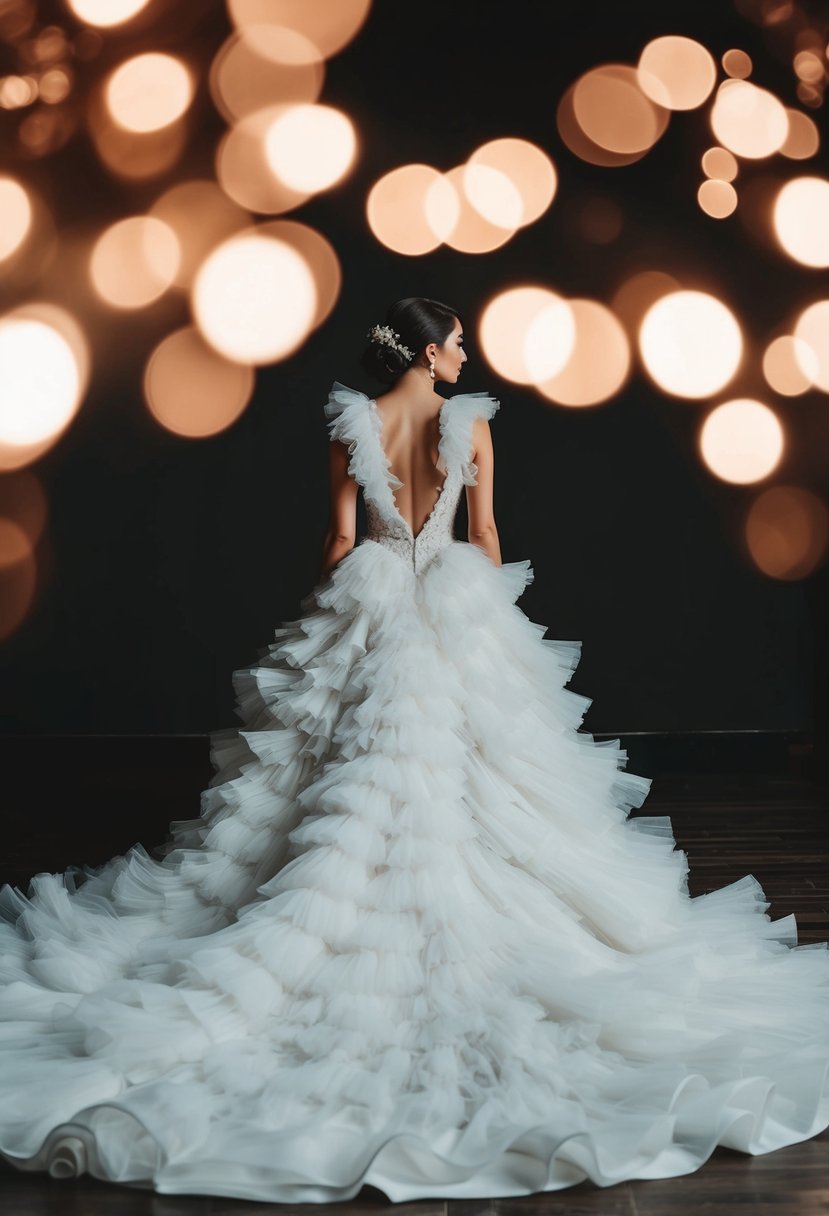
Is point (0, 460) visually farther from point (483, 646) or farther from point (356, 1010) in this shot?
point (356, 1010)

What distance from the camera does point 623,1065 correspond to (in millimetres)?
2172

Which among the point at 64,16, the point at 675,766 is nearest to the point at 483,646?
the point at 675,766

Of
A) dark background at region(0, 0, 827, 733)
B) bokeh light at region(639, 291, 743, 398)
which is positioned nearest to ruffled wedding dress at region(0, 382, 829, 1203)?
dark background at region(0, 0, 827, 733)

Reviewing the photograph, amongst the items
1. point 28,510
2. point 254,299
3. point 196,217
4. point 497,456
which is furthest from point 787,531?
point 28,510

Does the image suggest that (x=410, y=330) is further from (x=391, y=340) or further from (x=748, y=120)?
(x=748, y=120)

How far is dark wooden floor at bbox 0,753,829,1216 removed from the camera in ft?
6.14

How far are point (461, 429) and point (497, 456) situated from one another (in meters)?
2.65

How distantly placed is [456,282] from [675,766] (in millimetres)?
2299

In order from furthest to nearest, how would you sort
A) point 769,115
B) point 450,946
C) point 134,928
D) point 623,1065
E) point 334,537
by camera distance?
point 769,115 → point 334,537 → point 134,928 → point 450,946 → point 623,1065

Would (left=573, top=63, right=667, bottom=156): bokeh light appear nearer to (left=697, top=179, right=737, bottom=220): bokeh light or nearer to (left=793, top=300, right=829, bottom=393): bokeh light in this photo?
Result: (left=697, top=179, right=737, bottom=220): bokeh light

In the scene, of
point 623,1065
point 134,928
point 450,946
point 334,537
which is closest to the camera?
point 623,1065

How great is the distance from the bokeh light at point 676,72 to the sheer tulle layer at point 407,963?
3.22 m

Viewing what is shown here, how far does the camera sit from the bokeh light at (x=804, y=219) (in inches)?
208

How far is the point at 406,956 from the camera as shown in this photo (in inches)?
92.2
